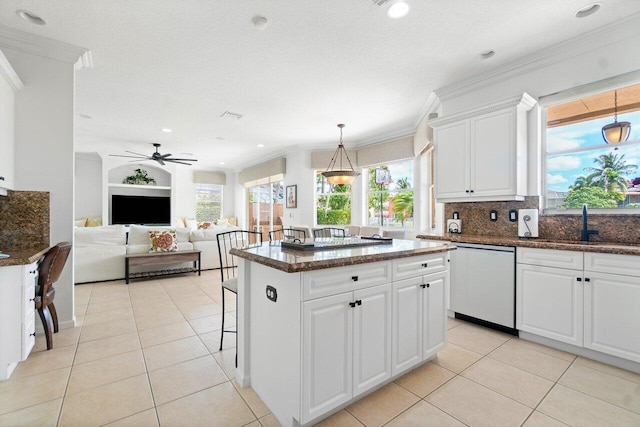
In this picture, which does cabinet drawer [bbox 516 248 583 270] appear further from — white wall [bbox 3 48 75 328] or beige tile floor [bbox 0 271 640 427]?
white wall [bbox 3 48 75 328]

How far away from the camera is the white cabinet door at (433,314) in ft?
6.93

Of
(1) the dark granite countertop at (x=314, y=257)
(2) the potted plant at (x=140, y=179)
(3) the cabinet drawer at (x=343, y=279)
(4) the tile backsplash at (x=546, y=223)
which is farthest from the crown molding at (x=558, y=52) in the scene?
(2) the potted plant at (x=140, y=179)

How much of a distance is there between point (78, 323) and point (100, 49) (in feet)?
8.96

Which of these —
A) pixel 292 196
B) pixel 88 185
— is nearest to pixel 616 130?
pixel 292 196

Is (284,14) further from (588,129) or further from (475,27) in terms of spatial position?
(588,129)

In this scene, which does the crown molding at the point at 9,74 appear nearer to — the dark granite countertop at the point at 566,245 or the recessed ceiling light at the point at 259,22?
the recessed ceiling light at the point at 259,22

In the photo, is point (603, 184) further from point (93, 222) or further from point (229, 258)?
point (93, 222)

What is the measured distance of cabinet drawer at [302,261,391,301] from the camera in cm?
149

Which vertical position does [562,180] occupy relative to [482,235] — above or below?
above

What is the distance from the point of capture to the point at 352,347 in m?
1.66

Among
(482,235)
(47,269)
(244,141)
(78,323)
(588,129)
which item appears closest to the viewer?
(47,269)

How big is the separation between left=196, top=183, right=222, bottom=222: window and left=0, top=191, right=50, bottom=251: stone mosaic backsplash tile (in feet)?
22.5

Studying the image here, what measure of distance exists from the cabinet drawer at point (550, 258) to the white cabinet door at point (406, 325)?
1.25 meters

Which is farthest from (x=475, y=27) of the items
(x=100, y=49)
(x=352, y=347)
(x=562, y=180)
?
(x=100, y=49)
